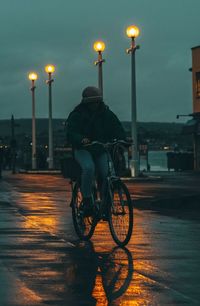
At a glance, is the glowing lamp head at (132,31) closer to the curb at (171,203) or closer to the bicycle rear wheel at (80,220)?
the curb at (171,203)

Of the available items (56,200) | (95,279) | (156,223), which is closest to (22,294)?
(95,279)

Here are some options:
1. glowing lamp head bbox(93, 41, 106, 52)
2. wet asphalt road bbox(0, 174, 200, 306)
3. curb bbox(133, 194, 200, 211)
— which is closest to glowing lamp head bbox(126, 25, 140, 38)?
glowing lamp head bbox(93, 41, 106, 52)

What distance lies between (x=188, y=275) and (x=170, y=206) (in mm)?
10567

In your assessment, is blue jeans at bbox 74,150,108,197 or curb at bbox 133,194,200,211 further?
curb at bbox 133,194,200,211

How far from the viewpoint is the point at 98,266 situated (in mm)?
8484

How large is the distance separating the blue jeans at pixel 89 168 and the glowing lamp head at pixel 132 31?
25300 mm

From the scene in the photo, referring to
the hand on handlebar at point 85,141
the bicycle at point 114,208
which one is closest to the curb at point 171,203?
the bicycle at point 114,208

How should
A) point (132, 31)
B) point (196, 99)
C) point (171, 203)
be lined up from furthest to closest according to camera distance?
point (196, 99)
point (132, 31)
point (171, 203)

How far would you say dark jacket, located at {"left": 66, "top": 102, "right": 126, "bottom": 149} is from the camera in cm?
1072

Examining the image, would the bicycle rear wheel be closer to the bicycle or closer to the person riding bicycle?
the bicycle

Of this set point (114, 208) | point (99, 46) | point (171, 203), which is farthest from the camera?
point (99, 46)

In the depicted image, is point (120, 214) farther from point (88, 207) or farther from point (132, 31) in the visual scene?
point (132, 31)

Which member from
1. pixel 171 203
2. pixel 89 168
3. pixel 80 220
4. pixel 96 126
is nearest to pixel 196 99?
pixel 171 203

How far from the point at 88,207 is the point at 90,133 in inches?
37.3
